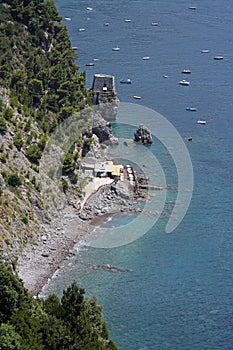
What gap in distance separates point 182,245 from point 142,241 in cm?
532

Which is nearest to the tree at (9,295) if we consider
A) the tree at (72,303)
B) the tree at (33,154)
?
the tree at (72,303)

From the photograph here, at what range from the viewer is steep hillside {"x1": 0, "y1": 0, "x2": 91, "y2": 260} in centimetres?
11962

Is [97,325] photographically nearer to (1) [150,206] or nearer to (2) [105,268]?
(2) [105,268]

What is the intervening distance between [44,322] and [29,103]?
5906cm

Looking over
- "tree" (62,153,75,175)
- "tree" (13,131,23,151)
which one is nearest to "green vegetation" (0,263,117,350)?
"tree" (13,131,23,151)

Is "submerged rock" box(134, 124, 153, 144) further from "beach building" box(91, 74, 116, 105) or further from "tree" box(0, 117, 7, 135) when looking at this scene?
"tree" box(0, 117, 7, 135)

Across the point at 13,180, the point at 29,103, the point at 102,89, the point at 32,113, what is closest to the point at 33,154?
the point at 13,180

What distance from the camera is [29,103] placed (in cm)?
13850

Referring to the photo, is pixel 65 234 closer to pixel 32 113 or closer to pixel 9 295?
pixel 32 113

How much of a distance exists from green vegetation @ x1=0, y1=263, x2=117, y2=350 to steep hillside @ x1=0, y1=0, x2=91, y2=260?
22.8 metres

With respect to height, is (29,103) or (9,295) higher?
(9,295)

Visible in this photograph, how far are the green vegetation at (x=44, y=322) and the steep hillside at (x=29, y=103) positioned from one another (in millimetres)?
22802

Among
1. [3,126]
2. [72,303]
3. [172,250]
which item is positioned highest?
[3,126]

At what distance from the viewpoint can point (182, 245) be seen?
12412 centimetres
